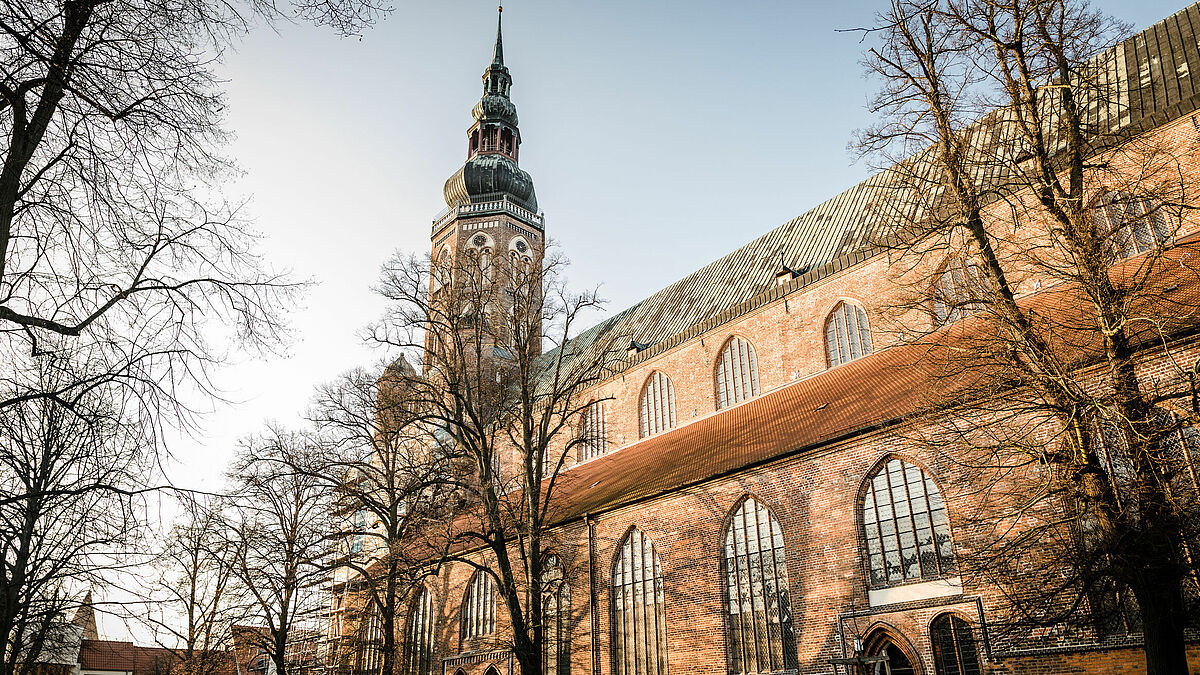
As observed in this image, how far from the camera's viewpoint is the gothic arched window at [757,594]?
16.0 metres

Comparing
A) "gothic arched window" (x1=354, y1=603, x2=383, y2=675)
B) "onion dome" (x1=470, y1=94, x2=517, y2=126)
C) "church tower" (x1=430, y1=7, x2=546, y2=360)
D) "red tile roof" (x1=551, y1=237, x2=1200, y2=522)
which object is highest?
"onion dome" (x1=470, y1=94, x2=517, y2=126)

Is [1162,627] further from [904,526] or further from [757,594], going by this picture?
[757,594]

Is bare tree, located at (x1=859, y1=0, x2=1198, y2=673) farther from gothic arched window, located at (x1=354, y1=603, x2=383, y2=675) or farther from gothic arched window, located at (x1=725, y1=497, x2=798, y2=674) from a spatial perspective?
gothic arched window, located at (x1=354, y1=603, x2=383, y2=675)

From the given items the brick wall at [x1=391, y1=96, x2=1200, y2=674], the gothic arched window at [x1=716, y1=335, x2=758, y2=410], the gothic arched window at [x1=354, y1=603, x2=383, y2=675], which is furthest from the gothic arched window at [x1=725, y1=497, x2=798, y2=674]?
the gothic arched window at [x1=354, y1=603, x2=383, y2=675]

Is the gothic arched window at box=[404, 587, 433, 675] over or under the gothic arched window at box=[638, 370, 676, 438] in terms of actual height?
under

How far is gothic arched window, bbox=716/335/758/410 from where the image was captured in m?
23.3

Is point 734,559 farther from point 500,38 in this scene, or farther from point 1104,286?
point 500,38

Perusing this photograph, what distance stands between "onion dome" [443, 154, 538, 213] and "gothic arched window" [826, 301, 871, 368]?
23.4m

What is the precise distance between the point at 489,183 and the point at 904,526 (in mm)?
30730

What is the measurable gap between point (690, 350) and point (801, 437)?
8352mm

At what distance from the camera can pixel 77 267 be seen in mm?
4887

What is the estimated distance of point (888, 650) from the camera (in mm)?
14352

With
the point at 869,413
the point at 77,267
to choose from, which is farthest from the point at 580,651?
the point at 77,267

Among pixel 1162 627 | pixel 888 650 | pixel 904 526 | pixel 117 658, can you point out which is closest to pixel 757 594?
pixel 888 650
